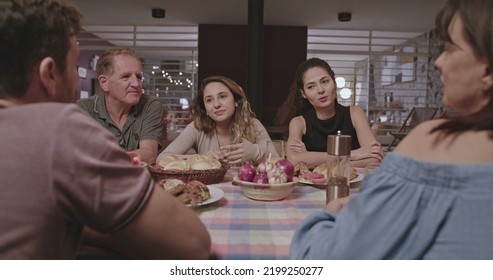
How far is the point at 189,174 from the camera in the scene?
946mm

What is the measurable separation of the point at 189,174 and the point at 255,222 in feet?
1.04

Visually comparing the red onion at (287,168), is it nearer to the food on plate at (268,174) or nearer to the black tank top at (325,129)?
the food on plate at (268,174)

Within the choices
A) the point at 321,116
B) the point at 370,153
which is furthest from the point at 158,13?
the point at 370,153

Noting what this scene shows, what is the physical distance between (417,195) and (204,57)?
15.6 ft

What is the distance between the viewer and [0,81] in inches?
17.3

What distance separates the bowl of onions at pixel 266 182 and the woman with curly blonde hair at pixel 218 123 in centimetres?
66

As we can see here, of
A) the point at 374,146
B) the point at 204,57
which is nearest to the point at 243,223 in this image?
the point at 374,146

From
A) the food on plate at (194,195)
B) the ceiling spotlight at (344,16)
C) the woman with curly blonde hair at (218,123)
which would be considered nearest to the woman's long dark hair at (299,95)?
the woman with curly blonde hair at (218,123)

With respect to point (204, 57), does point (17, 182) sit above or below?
below

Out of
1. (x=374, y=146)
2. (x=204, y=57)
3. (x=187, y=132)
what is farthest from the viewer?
(x=204, y=57)

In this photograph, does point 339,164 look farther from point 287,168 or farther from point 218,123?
point 218,123

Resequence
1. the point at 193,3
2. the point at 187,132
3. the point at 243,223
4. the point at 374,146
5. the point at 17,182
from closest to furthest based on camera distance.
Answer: the point at 17,182
the point at 243,223
the point at 374,146
the point at 187,132
the point at 193,3

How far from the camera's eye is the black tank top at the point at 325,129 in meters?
1.71
